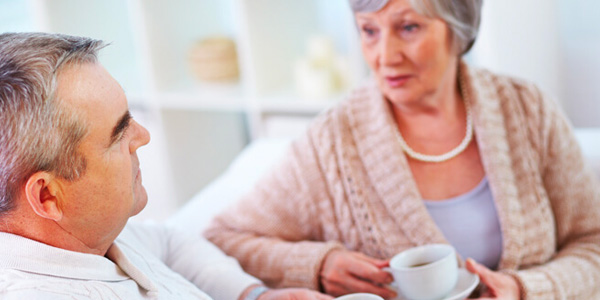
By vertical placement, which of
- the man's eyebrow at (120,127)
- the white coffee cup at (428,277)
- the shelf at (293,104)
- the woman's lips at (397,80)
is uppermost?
the man's eyebrow at (120,127)

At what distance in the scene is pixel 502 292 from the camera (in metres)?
1.29

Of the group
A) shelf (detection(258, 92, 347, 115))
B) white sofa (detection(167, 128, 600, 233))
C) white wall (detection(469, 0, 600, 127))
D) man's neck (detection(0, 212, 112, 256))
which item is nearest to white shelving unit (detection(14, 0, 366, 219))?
shelf (detection(258, 92, 347, 115))

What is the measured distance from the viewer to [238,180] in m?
2.01

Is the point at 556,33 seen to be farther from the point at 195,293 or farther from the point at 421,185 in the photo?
the point at 195,293

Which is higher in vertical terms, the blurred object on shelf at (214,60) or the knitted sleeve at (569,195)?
the blurred object on shelf at (214,60)

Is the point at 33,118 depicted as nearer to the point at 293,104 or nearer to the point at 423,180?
the point at 423,180

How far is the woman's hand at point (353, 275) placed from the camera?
1318 mm

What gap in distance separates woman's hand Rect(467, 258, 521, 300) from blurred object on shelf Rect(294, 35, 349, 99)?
1.34 metres

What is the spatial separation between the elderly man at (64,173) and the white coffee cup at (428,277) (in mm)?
408

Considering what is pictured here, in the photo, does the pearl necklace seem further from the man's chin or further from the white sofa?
the man's chin

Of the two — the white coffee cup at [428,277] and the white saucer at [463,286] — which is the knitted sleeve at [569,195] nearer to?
the white saucer at [463,286]

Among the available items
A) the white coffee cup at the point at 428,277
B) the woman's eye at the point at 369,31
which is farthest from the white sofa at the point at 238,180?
the white coffee cup at the point at 428,277

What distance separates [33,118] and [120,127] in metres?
0.13

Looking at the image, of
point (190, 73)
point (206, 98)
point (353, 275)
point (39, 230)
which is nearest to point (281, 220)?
point (353, 275)
